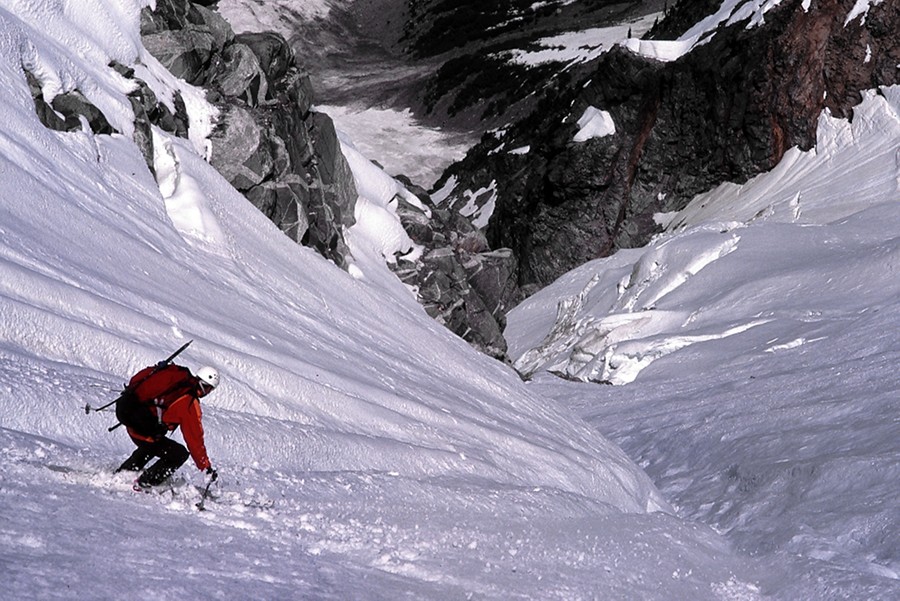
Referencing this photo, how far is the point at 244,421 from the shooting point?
49.3 ft

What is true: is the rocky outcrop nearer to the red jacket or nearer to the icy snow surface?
the icy snow surface

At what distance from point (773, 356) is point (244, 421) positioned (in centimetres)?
2914

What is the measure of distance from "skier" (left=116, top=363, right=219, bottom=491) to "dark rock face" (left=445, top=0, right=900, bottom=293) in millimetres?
66948

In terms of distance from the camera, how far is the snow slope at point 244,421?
28.6ft

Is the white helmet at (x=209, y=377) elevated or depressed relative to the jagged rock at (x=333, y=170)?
elevated

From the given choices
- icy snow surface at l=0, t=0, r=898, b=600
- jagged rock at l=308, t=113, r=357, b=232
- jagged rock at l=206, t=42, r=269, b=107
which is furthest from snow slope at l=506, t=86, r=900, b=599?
jagged rock at l=206, t=42, r=269, b=107

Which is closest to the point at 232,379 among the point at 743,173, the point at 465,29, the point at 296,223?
the point at 296,223

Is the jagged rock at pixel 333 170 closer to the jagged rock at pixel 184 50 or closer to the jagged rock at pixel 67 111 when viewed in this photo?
the jagged rock at pixel 184 50

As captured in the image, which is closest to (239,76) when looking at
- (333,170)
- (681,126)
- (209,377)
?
(333,170)

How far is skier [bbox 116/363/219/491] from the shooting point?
9461 millimetres

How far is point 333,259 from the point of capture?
3534 centimetres

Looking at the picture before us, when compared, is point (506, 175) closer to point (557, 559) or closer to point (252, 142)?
point (252, 142)

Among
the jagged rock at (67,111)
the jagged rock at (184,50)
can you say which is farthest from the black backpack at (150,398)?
the jagged rock at (184,50)

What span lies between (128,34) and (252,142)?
17.1 ft
